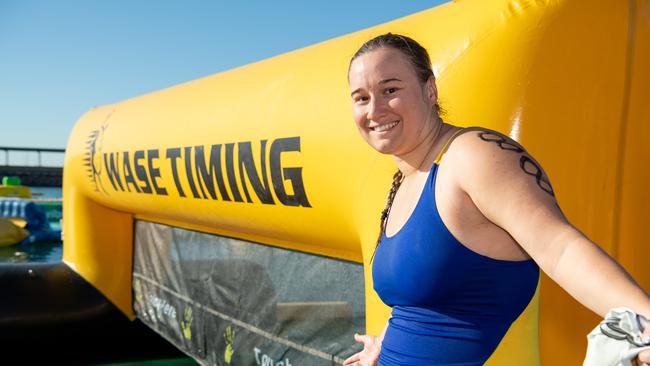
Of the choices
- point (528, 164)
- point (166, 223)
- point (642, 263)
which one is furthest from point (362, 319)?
point (166, 223)

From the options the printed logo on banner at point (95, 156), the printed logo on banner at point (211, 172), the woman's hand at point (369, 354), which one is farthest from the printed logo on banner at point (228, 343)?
the woman's hand at point (369, 354)

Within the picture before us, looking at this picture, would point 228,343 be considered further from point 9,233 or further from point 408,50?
point 9,233

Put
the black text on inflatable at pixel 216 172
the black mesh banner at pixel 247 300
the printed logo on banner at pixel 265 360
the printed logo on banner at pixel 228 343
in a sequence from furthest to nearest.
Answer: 1. the printed logo on banner at pixel 228 343
2. the printed logo on banner at pixel 265 360
3. the black mesh banner at pixel 247 300
4. the black text on inflatable at pixel 216 172

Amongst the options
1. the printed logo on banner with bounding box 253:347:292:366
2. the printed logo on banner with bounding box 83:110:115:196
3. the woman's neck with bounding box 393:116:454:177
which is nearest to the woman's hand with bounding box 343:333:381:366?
the woman's neck with bounding box 393:116:454:177

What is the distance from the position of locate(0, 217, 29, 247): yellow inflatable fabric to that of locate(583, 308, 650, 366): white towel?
13.4 meters

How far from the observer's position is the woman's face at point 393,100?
1.00 m

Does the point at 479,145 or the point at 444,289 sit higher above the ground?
the point at 479,145

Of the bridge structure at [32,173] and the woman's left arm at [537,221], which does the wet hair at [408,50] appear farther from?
the bridge structure at [32,173]

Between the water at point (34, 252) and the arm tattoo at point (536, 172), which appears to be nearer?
the arm tattoo at point (536, 172)

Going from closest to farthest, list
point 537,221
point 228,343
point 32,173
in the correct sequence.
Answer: point 537,221 < point 228,343 < point 32,173

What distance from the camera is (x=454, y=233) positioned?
89 centimetres

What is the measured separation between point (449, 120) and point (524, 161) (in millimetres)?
482

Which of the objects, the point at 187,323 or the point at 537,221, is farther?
the point at 187,323

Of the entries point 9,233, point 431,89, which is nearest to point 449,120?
point 431,89
